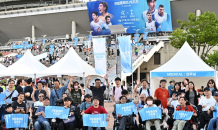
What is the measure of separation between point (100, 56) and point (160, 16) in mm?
36731

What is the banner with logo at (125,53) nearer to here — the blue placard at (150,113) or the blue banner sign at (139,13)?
the blue placard at (150,113)

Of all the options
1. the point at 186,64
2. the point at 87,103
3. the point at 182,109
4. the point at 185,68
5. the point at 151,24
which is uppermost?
the point at 151,24

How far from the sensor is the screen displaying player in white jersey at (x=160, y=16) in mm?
51794

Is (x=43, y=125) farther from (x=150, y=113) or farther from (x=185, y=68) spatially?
(x=185, y=68)

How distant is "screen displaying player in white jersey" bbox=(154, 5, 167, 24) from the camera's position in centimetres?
5179

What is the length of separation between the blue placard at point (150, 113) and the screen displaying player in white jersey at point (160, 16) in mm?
43593

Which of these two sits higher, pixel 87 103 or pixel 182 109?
pixel 87 103

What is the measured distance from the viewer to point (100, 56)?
16.8m

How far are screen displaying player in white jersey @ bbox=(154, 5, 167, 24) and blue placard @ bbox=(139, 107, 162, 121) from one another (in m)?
43.6

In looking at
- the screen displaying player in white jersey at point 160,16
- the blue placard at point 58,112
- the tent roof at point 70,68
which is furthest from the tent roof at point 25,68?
the screen displaying player in white jersey at point 160,16

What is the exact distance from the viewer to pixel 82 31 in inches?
2547

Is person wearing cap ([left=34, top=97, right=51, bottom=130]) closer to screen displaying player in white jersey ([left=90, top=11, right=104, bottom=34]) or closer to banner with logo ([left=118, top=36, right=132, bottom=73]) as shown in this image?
banner with logo ([left=118, top=36, right=132, bottom=73])

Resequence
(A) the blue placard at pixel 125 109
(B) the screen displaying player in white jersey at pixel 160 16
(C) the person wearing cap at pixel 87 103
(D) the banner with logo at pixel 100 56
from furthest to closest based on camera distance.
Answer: (B) the screen displaying player in white jersey at pixel 160 16, (D) the banner with logo at pixel 100 56, (C) the person wearing cap at pixel 87 103, (A) the blue placard at pixel 125 109

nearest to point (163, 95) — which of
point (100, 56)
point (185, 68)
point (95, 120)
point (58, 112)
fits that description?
point (95, 120)
